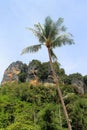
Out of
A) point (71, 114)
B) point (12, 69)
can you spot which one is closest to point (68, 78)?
point (12, 69)

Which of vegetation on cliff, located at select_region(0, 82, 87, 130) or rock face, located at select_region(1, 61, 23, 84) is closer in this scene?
vegetation on cliff, located at select_region(0, 82, 87, 130)

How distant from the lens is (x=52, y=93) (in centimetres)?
6944

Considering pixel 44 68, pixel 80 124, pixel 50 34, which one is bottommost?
pixel 80 124

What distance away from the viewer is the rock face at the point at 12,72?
8462cm

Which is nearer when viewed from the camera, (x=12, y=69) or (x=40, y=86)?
(x=40, y=86)

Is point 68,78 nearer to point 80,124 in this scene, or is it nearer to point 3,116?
point 3,116

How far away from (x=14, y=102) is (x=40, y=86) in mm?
6782

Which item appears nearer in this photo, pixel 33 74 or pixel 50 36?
pixel 50 36

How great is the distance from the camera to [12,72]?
8550 cm

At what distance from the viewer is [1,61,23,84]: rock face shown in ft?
278

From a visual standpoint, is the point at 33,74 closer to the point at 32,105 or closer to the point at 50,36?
the point at 32,105

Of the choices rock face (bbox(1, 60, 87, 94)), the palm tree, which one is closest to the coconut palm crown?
the palm tree

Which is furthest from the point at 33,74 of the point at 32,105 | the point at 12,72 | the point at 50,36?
the point at 50,36

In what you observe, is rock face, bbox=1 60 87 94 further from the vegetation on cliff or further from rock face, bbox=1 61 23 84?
the vegetation on cliff
